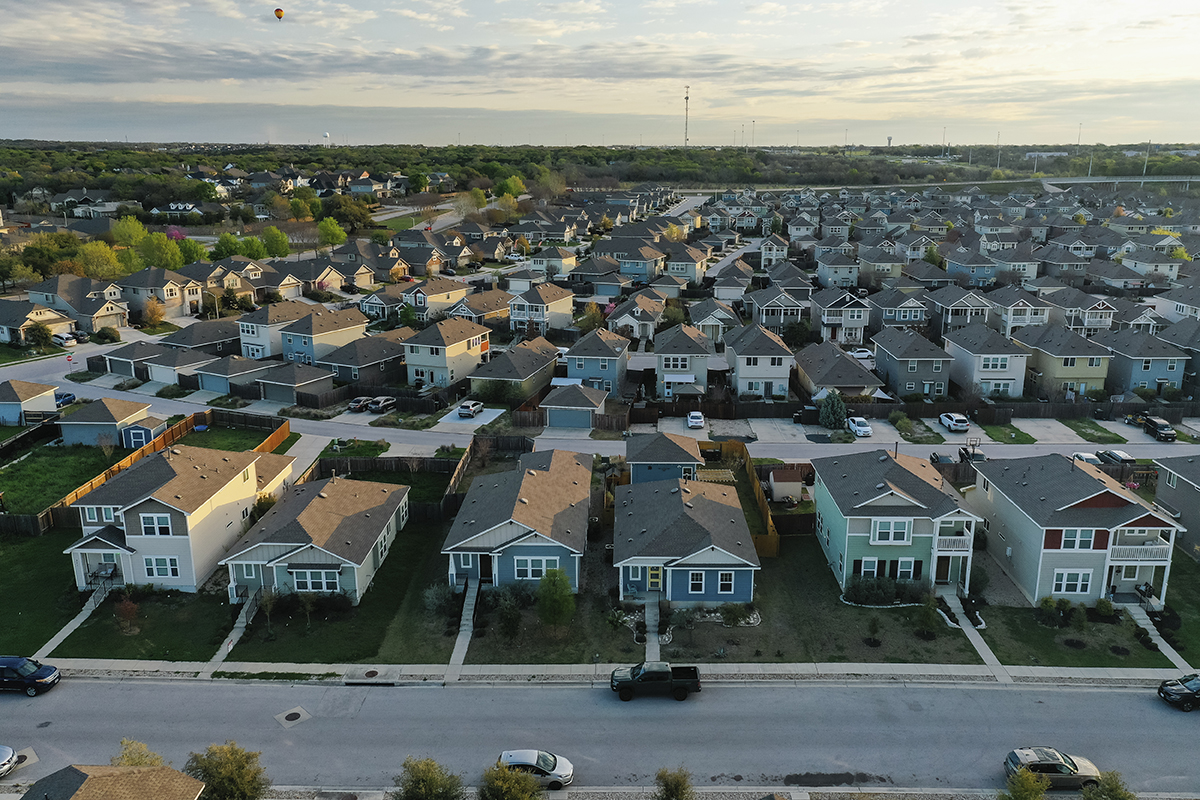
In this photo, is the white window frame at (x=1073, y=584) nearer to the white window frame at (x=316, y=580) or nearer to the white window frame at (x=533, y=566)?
the white window frame at (x=533, y=566)

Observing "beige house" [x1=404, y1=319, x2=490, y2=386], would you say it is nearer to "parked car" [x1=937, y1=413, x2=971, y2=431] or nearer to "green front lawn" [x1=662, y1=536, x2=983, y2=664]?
"green front lawn" [x1=662, y1=536, x2=983, y2=664]

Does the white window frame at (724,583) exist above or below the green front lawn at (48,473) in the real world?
above

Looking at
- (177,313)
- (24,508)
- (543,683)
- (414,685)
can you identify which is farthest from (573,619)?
(177,313)

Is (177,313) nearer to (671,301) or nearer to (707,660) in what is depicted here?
(671,301)

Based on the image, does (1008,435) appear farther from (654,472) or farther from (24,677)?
(24,677)

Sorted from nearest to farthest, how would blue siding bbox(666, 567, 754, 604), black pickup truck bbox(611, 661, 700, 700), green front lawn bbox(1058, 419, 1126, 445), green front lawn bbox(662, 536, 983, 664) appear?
black pickup truck bbox(611, 661, 700, 700), green front lawn bbox(662, 536, 983, 664), blue siding bbox(666, 567, 754, 604), green front lawn bbox(1058, 419, 1126, 445)

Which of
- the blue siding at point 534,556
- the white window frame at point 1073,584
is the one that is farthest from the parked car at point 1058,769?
the blue siding at point 534,556

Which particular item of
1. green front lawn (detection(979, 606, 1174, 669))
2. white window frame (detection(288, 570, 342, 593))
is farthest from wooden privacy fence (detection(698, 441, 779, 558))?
white window frame (detection(288, 570, 342, 593))
